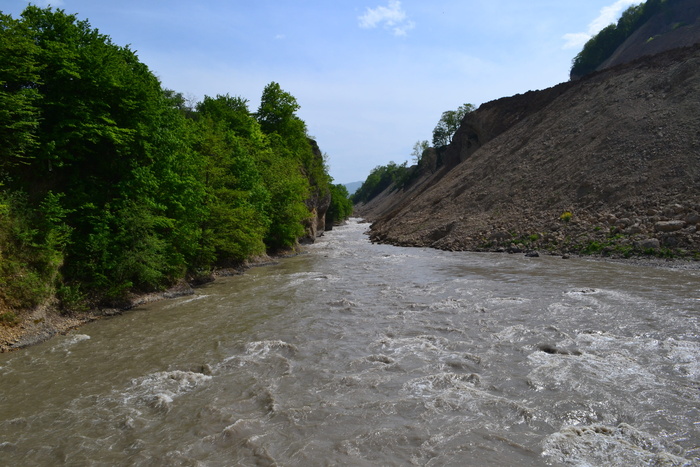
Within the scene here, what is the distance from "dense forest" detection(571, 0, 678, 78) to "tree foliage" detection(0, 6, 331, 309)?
322 feet

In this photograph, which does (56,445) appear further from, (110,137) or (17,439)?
(110,137)

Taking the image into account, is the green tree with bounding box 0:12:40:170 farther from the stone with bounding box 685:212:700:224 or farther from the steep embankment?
the stone with bounding box 685:212:700:224

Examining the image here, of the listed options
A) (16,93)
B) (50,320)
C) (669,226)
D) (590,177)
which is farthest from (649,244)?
(16,93)

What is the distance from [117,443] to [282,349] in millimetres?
4509

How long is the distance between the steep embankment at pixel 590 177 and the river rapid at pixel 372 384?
11.9 m

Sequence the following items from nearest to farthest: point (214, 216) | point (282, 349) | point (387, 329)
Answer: point (282, 349) < point (387, 329) < point (214, 216)

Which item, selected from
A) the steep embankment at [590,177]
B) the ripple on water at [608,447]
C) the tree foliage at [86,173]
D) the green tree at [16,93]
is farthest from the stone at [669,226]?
the green tree at [16,93]

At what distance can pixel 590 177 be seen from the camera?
108ft

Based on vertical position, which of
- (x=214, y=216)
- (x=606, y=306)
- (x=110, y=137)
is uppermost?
(x=110, y=137)

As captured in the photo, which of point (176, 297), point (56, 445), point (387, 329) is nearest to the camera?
point (56, 445)

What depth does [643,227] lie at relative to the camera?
24438mm

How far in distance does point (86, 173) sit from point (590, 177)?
33217mm

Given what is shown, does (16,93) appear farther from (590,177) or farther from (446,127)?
(446,127)

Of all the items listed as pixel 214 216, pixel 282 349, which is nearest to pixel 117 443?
pixel 282 349
